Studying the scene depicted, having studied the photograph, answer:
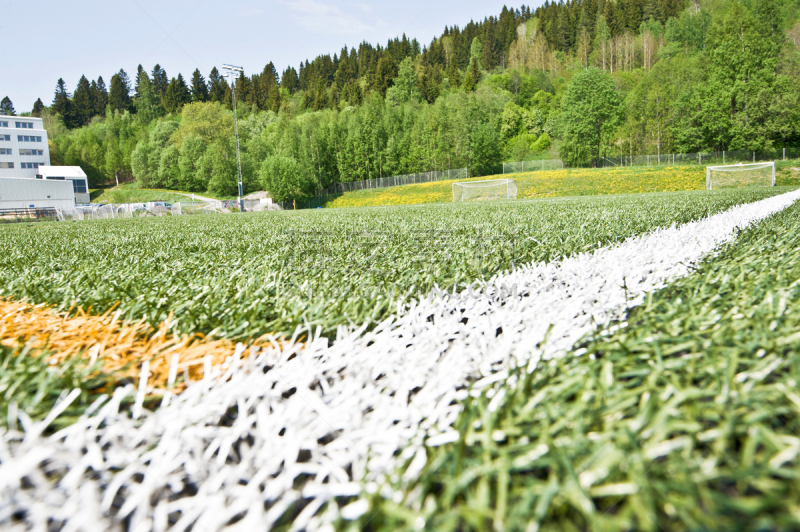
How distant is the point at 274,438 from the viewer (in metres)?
0.64

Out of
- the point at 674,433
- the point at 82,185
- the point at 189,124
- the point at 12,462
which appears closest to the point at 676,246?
the point at 674,433

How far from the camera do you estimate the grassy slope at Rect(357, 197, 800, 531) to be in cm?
46

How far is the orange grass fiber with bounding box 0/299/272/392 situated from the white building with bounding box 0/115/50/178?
7522cm

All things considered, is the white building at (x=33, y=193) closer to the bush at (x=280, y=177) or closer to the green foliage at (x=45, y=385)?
the bush at (x=280, y=177)

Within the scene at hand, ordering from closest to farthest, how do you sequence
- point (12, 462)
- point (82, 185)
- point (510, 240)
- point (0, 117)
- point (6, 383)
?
point (12, 462) → point (6, 383) → point (510, 240) → point (0, 117) → point (82, 185)

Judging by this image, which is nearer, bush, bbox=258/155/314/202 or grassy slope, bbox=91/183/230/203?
bush, bbox=258/155/314/202

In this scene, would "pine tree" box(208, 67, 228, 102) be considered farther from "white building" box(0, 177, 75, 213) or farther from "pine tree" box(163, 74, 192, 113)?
"white building" box(0, 177, 75, 213)

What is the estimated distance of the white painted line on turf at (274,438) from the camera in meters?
0.53

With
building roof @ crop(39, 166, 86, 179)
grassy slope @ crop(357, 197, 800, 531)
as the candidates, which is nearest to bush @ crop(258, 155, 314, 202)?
building roof @ crop(39, 166, 86, 179)

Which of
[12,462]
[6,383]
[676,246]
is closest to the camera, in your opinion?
[12,462]

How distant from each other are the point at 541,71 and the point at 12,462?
309 feet

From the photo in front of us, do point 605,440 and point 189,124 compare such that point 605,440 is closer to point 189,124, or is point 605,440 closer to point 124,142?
point 189,124

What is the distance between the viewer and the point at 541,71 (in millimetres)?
82750

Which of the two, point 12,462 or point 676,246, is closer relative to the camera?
point 12,462
